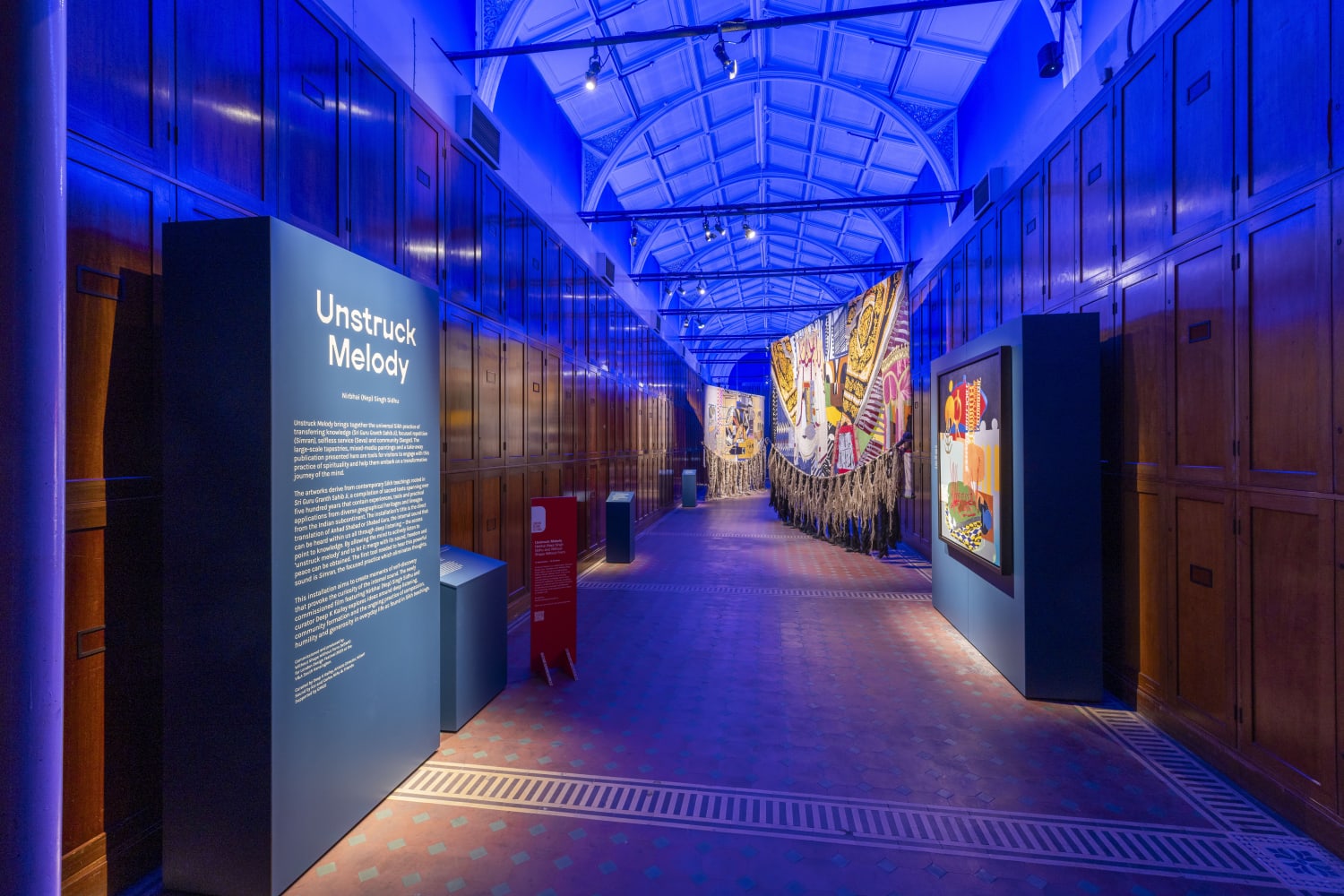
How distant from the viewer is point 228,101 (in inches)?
102

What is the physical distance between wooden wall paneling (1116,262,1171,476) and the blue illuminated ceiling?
335 centimetres

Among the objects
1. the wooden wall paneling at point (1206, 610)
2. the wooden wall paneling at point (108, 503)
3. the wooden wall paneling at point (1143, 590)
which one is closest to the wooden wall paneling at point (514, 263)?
the wooden wall paneling at point (108, 503)

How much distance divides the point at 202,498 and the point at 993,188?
255 inches

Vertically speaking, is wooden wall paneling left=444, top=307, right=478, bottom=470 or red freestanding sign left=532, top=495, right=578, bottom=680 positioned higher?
wooden wall paneling left=444, top=307, right=478, bottom=470

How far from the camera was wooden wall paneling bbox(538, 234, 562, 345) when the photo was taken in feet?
21.5

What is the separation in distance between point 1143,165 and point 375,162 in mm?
4603

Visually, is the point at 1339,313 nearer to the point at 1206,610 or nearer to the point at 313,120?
the point at 1206,610

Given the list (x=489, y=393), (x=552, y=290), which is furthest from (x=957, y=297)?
(x=489, y=393)

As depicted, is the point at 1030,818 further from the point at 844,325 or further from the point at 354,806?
the point at 844,325

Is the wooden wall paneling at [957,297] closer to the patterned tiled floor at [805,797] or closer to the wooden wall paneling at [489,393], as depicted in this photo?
the patterned tiled floor at [805,797]

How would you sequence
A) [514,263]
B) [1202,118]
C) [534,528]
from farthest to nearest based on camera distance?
[514,263], [534,528], [1202,118]

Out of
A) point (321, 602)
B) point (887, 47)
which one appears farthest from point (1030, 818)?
point (887, 47)

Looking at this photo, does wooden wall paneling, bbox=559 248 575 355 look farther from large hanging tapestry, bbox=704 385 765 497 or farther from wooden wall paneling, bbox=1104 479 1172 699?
large hanging tapestry, bbox=704 385 765 497

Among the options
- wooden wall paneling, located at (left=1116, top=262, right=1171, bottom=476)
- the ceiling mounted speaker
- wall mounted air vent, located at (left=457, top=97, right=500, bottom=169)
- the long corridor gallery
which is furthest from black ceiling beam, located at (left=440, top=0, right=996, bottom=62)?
wooden wall paneling, located at (left=1116, top=262, right=1171, bottom=476)
